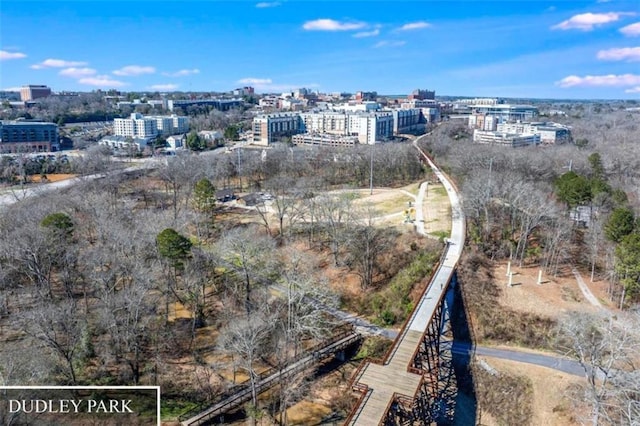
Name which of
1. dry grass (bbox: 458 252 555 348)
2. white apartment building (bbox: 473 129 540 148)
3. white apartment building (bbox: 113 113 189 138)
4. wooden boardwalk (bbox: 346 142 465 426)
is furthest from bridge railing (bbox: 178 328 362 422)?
white apartment building (bbox: 113 113 189 138)

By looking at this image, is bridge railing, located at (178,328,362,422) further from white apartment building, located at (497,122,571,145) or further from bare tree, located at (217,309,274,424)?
white apartment building, located at (497,122,571,145)

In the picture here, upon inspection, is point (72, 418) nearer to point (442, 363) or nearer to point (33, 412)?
point (33, 412)

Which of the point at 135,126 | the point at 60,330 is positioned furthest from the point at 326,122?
the point at 60,330

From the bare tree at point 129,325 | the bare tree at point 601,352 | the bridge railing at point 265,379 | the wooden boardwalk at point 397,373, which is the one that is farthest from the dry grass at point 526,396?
the bare tree at point 129,325

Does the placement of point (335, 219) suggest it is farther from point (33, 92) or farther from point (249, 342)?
point (33, 92)

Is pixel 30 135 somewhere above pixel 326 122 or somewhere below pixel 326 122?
below

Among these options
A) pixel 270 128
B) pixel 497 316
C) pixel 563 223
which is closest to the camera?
Answer: pixel 497 316

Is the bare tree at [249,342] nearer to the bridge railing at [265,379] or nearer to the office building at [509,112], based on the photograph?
the bridge railing at [265,379]
